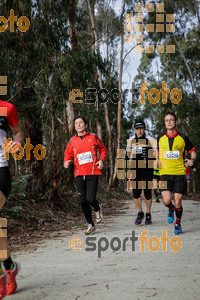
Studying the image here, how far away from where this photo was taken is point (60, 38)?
888 cm

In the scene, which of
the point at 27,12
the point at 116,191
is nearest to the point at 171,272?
the point at 27,12

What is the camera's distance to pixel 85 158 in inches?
254

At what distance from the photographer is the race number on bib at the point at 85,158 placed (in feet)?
21.1

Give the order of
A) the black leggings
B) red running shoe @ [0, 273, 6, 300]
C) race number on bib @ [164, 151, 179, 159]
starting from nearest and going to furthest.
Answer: red running shoe @ [0, 273, 6, 300] → race number on bib @ [164, 151, 179, 159] → the black leggings

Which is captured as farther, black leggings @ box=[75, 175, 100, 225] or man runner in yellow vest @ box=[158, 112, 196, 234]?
black leggings @ box=[75, 175, 100, 225]

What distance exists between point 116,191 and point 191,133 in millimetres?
5761

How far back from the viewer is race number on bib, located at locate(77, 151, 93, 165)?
254 inches

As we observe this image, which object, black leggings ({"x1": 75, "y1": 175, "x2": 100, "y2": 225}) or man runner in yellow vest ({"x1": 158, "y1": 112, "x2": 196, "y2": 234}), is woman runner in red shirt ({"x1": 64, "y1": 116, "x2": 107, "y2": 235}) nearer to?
black leggings ({"x1": 75, "y1": 175, "x2": 100, "y2": 225})

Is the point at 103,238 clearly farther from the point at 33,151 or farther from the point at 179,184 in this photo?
the point at 33,151

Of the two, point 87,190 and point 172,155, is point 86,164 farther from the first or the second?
point 172,155

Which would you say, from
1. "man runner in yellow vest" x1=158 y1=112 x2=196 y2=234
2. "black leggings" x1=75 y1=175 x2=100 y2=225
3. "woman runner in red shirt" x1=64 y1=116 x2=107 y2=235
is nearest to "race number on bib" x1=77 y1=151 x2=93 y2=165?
"woman runner in red shirt" x1=64 y1=116 x2=107 y2=235

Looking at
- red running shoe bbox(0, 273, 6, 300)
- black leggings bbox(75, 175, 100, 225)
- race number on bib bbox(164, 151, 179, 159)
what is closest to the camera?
red running shoe bbox(0, 273, 6, 300)

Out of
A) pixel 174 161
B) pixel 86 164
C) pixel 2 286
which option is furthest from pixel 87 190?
pixel 2 286

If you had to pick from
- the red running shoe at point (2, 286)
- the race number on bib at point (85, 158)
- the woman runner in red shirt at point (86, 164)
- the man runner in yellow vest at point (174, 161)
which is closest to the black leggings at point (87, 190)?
the woman runner in red shirt at point (86, 164)
